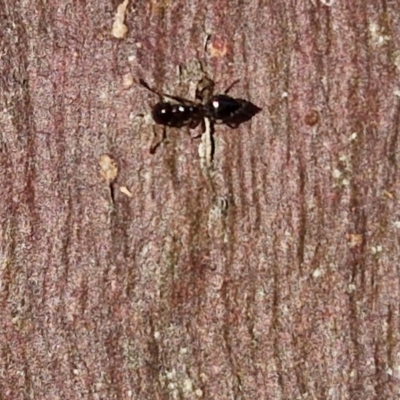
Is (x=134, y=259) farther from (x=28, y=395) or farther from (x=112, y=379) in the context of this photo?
(x=28, y=395)

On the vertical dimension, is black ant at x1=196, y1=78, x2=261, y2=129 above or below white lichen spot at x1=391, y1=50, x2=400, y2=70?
below

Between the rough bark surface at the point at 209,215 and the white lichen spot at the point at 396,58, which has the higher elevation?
the white lichen spot at the point at 396,58

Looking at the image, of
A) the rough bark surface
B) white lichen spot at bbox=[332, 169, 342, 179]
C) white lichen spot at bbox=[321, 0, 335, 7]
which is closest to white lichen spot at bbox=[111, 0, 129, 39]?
the rough bark surface

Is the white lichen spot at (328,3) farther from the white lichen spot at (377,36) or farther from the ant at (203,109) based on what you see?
the ant at (203,109)

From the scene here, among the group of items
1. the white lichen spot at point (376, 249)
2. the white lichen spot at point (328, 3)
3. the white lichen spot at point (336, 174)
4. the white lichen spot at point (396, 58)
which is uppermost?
the white lichen spot at point (328, 3)

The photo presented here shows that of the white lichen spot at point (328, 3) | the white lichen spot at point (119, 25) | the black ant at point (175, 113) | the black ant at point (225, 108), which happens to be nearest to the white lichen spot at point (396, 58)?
the white lichen spot at point (328, 3)

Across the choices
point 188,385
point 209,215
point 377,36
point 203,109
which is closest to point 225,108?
point 203,109

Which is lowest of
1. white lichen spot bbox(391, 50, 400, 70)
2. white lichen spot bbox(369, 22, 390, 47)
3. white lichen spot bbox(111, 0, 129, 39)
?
white lichen spot bbox(391, 50, 400, 70)

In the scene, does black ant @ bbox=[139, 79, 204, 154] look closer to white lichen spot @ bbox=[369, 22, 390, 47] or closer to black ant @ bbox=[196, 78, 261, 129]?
black ant @ bbox=[196, 78, 261, 129]
